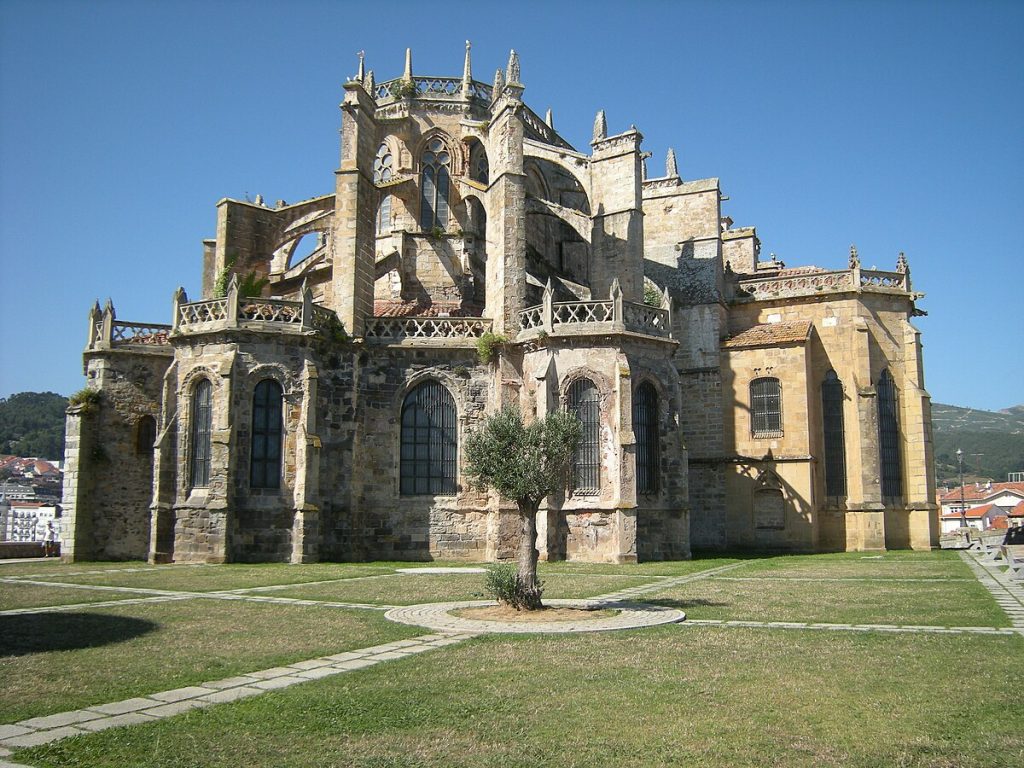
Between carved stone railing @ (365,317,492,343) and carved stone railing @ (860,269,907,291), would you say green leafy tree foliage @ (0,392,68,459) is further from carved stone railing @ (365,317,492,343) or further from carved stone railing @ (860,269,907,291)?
carved stone railing @ (860,269,907,291)

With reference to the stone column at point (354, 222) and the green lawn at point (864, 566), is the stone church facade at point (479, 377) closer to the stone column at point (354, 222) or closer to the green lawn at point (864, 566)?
the stone column at point (354, 222)

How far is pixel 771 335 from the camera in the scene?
116 feet

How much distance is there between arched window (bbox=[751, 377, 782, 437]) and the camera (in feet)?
113

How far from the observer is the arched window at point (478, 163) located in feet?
129

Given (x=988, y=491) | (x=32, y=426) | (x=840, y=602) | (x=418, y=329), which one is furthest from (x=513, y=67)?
(x=32, y=426)

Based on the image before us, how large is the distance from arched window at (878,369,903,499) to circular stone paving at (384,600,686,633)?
2274cm

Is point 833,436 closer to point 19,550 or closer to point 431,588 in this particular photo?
point 431,588

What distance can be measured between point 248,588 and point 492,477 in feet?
22.0

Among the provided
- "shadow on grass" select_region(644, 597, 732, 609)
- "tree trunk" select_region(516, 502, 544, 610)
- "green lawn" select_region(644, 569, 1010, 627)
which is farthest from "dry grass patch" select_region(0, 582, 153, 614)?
"green lawn" select_region(644, 569, 1010, 627)

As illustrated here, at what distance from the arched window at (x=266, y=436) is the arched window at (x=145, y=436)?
6.03 m

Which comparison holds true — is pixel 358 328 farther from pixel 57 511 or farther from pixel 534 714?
pixel 57 511

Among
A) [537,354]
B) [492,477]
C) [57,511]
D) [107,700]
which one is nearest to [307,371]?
[537,354]

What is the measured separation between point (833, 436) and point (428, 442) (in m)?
16.7

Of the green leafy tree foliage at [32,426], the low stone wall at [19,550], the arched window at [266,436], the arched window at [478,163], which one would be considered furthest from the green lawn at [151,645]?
the green leafy tree foliage at [32,426]
